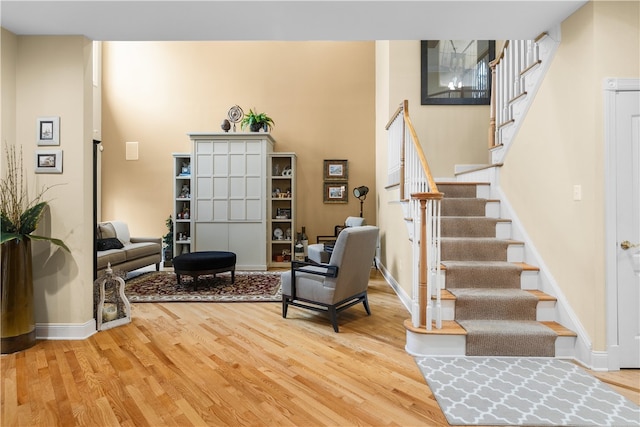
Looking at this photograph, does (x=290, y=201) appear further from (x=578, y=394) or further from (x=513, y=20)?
(x=578, y=394)

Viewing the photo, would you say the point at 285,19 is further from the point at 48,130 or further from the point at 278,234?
the point at 278,234

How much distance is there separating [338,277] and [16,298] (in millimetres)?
2617

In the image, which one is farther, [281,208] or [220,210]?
[281,208]

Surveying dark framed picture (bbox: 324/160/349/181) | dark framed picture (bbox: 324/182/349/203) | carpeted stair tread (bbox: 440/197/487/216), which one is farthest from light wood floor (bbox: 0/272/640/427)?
dark framed picture (bbox: 324/160/349/181)

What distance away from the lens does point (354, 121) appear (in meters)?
6.88

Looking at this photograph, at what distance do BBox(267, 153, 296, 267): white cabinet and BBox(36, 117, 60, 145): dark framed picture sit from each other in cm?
364

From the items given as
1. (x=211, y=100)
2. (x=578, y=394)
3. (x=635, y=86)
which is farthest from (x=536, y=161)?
(x=211, y=100)

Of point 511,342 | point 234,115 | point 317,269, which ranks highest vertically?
point 234,115

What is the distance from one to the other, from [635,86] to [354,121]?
4.84 m

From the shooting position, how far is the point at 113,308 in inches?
133

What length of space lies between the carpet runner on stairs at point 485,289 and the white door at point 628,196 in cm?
59

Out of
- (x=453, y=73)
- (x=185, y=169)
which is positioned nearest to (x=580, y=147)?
(x=453, y=73)

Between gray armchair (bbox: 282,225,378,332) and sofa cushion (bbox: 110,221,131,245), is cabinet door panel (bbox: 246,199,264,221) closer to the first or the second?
sofa cushion (bbox: 110,221,131,245)

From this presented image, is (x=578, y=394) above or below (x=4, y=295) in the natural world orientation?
below
